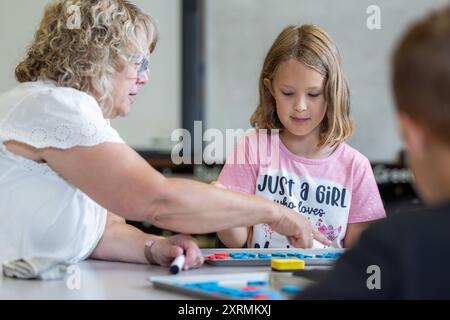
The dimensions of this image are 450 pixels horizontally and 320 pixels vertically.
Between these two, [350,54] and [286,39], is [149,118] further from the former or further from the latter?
[286,39]

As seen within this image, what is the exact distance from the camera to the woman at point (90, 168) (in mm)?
1467

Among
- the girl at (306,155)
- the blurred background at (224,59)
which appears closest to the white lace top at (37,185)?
the girl at (306,155)

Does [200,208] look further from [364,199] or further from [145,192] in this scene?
[364,199]

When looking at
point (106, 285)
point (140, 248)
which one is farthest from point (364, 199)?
point (106, 285)

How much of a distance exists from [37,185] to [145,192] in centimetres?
24

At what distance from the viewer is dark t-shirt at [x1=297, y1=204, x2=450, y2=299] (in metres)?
0.84

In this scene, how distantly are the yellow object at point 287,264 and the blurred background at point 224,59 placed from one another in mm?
2991

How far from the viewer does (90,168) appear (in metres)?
1.46

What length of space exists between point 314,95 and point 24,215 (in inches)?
34.8

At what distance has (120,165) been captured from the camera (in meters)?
1.45

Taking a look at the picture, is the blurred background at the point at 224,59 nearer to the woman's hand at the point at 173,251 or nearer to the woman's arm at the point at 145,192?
the woman's hand at the point at 173,251

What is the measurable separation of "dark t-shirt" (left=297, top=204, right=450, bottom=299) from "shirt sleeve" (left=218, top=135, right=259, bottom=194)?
4.20 feet

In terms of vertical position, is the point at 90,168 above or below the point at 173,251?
above
